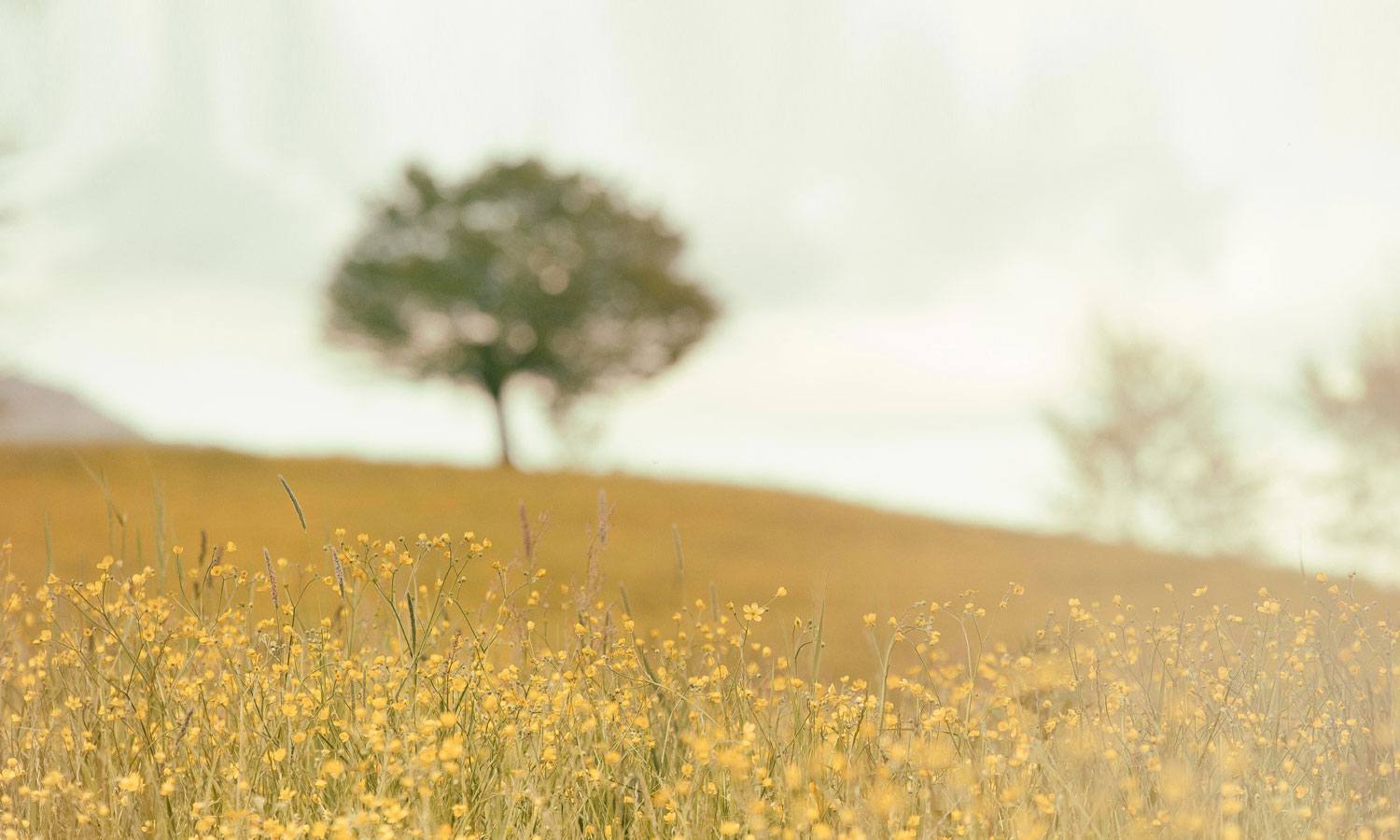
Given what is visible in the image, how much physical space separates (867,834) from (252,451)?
18885mm

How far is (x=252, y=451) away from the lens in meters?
20.2

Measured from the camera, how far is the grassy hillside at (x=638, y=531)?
43.4ft

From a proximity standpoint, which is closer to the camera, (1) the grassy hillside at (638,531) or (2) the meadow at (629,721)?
(2) the meadow at (629,721)

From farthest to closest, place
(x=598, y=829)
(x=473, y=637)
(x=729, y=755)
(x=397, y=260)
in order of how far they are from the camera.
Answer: (x=397, y=260), (x=473, y=637), (x=598, y=829), (x=729, y=755)

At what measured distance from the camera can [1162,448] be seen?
2206cm

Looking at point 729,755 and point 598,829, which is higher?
point 729,755

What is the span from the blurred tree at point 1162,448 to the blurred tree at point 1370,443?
6.39 ft

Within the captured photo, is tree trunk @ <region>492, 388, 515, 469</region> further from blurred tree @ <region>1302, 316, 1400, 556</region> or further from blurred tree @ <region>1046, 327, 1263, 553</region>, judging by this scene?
blurred tree @ <region>1302, 316, 1400, 556</region>

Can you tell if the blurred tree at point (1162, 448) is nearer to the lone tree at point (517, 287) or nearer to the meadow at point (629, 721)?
the lone tree at point (517, 287)

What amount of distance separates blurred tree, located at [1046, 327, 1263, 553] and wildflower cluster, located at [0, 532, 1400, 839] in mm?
17938

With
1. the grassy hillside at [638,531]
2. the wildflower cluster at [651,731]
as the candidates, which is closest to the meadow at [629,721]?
the wildflower cluster at [651,731]

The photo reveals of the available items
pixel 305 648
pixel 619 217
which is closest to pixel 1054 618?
pixel 305 648

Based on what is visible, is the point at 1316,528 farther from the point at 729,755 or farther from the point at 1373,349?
the point at 729,755

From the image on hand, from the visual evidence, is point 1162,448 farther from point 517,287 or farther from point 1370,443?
point 517,287
